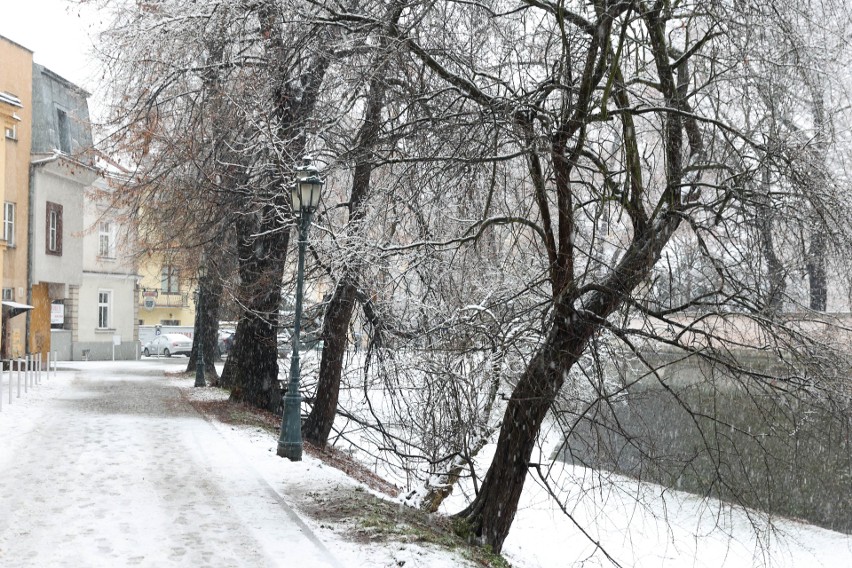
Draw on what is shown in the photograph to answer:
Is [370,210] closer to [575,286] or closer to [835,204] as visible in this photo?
[575,286]

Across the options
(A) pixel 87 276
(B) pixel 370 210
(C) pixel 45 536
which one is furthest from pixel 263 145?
(A) pixel 87 276

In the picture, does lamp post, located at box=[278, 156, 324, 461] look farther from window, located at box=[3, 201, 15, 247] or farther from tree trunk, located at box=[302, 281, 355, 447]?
window, located at box=[3, 201, 15, 247]

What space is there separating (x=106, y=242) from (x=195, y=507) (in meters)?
41.0

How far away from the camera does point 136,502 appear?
9.23m

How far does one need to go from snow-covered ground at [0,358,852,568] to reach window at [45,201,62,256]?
54.2 feet

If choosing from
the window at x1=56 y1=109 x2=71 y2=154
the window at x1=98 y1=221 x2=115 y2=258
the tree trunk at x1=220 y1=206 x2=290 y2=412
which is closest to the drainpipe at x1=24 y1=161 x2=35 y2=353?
the window at x1=56 y1=109 x2=71 y2=154

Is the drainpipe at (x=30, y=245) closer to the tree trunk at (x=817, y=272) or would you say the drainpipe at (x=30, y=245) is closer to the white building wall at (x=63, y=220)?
the white building wall at (x=63, y=220)

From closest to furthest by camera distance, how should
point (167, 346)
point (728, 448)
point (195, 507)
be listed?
point (195, 507), point (728, 448), point (167, 346)

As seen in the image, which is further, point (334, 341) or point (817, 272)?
point (334, 341)

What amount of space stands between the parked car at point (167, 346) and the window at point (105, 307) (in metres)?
7.71

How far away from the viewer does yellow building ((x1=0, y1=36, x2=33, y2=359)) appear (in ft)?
102

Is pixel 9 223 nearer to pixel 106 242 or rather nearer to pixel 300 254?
pixel 106 242

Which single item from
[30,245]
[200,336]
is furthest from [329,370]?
[30,245]

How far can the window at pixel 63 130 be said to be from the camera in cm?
3594
